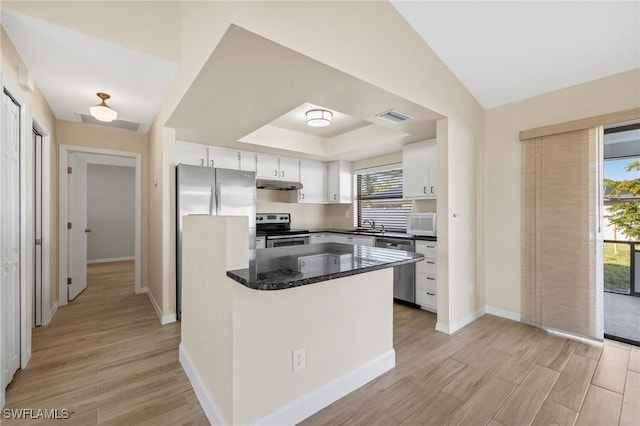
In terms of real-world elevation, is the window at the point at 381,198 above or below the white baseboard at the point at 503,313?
above

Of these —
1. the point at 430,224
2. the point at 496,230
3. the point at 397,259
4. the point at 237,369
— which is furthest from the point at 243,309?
the point at 496,230

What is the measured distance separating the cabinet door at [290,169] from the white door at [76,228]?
295 cm

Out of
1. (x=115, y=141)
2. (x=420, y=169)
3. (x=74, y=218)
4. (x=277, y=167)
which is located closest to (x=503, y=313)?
(x=420, y=169)

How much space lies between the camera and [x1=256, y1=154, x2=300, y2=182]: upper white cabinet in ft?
14.3

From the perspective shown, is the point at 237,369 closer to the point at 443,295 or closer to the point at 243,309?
the point at 243,309

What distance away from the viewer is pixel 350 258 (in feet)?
6.23

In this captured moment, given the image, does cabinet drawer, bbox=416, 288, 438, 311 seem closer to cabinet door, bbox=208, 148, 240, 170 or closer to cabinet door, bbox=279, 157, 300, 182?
cabinet door, bbox=279, 157, 300, 182

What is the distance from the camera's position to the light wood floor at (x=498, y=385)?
167cm

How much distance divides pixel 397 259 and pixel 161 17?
106 inches

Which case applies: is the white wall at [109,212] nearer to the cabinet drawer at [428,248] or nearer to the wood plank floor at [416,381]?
the wood plank floor at [416,381]

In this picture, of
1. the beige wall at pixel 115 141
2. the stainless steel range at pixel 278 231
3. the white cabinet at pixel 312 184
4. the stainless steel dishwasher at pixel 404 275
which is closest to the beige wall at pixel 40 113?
the beige wall at pixel 115 141

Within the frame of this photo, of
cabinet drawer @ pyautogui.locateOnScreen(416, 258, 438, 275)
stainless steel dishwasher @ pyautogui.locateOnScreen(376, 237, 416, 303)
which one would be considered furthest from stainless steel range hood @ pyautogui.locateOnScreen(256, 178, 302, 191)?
cabinet drawer @ pyautogui.locateOnScreen(416, 258, 438, 275)

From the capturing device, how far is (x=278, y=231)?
15.0 feet

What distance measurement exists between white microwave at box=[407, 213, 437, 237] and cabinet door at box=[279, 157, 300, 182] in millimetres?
2028
